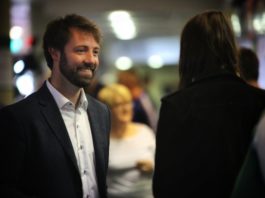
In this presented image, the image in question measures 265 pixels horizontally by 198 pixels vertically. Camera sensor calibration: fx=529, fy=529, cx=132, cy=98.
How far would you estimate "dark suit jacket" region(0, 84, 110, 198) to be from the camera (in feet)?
7.74

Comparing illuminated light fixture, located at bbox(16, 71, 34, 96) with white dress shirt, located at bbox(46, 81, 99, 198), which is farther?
illuminated light fixture, located at bbox(16, 71, 34, 96)

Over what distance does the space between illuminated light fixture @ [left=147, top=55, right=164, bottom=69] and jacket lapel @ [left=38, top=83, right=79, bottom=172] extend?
17775 mm

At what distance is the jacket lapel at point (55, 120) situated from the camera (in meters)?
2.45

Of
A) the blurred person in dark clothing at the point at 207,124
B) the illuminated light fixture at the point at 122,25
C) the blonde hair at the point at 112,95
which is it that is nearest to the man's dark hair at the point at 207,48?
the blurred person in dark clothing at the point at 207,124

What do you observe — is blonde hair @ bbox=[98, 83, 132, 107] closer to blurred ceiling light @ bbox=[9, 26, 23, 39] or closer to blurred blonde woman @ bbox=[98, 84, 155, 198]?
blurred blonde woman @ bbox=[98, 84, 155, 198]

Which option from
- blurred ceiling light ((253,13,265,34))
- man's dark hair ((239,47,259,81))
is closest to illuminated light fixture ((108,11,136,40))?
blurred ceiling light ((253,13,265,34))

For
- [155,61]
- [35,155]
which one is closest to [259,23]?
[35,155]

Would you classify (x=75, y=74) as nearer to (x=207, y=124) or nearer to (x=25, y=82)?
(x=207, y=124)

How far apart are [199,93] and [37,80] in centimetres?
845

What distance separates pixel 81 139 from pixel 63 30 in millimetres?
547

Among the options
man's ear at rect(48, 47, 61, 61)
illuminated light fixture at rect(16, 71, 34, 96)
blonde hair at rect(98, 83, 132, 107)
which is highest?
man's ear at rect(48, 47, 61, 61)

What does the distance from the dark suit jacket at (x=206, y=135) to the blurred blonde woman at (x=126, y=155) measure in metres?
1.64

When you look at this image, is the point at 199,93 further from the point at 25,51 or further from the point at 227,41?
the point at 25,51

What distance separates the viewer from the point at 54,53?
2645 mm
